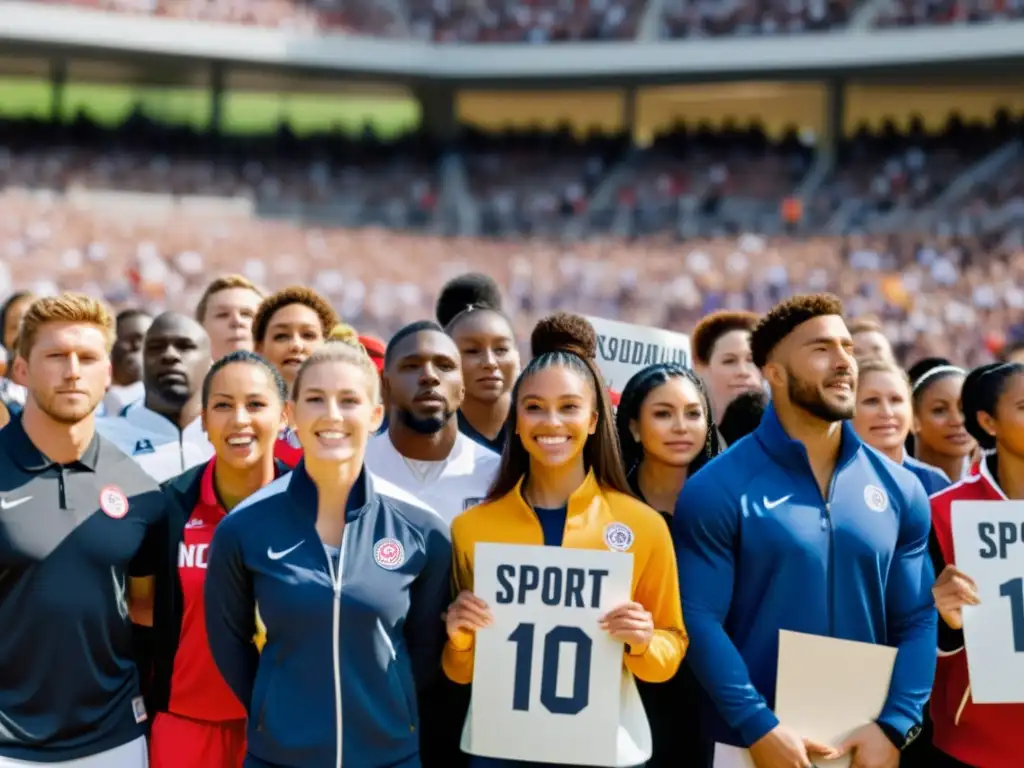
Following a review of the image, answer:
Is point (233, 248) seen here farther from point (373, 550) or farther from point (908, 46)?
point (373, 550)

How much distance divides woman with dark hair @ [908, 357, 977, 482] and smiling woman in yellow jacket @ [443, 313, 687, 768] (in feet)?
7.36

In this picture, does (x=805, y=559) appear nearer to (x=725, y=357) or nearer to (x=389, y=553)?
(x=389, y=553)

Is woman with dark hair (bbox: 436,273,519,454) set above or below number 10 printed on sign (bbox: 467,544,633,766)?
above

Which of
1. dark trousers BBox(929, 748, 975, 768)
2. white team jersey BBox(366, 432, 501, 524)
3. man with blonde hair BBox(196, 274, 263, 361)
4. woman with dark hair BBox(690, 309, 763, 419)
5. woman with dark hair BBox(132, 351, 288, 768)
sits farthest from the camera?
man with blonde hair BBox(196, 274, 263, 361)

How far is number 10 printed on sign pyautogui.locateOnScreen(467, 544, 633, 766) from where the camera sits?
374cm

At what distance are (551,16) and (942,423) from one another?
25.8 m

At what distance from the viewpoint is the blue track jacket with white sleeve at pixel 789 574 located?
387cm

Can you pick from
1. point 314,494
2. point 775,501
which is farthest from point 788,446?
point 314,494

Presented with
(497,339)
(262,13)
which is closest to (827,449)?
(497,339)

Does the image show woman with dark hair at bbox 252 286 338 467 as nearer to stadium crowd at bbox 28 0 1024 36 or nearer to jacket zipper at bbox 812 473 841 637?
jacket zipper at bbox 812 473 841 637

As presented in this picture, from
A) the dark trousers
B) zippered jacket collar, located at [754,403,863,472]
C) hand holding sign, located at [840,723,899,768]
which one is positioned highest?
zippered jacket collar, located at [754,403,863,472]

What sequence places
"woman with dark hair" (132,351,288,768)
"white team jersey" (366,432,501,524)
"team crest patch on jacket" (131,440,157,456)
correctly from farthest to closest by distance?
"team crest patch on jacket" (131,440,157,456) → "white team jersey" (366,432,501,524) → "woman with dark hair" (132,351,288,768)

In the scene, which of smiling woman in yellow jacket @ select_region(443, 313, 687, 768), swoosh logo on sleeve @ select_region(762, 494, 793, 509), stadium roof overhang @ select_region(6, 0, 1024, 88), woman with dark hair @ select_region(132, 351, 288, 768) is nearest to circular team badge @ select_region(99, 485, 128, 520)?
woman with dark hair @ select_region(132, 351, 288, 768)

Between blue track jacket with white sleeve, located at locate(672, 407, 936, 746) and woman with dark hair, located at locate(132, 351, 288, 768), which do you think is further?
woman with dark hair, located at locate(132, 351, 288, 768)
